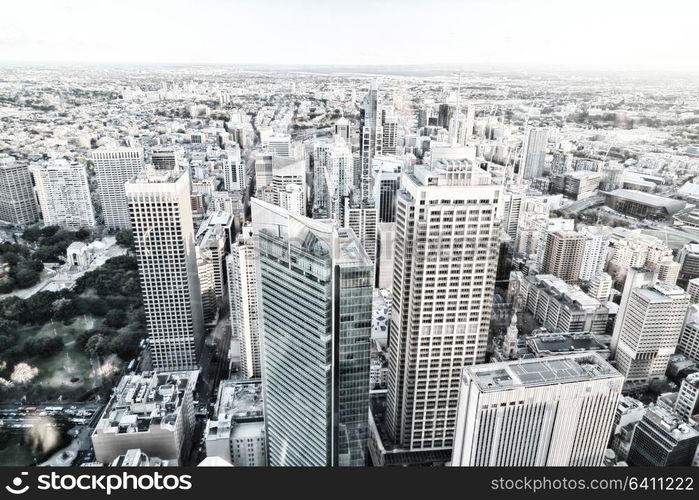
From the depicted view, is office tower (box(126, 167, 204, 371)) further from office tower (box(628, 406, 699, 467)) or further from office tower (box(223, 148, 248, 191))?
A: office tower (box(628, 406, 699, 467))

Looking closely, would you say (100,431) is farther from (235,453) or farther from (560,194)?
(560,194)

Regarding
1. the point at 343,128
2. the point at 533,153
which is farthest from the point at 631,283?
the point at 343,128

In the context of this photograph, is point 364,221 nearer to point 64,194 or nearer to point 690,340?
point 690,340

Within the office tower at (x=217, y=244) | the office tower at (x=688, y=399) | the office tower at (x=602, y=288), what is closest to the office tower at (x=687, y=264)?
the office tower at (x=602, y=288)

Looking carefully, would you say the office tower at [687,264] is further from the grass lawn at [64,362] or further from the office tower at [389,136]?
the grass lawn at [64,362]

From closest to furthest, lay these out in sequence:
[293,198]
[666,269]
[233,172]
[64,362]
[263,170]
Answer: [64,362]
[666,269]
[293,198]
[263,170]
[233,172]

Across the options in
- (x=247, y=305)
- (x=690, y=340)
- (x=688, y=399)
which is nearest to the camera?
(x=688, y=399)

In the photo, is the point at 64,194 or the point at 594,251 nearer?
the point at 594,251
